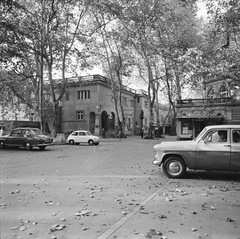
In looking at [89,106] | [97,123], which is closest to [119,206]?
[97,123]

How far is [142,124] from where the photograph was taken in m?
61.8

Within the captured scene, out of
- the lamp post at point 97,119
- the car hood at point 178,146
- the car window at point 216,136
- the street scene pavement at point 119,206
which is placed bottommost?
the street scene pavement at point 119,206

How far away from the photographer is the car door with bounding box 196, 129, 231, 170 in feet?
28.6

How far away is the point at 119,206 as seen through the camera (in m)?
5.82

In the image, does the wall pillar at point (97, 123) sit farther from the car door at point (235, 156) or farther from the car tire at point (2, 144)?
the car door at point (235, 156)

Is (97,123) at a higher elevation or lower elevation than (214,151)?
higher

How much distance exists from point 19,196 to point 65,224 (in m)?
2.59

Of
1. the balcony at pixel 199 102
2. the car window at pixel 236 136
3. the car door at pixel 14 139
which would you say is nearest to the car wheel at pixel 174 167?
the car window at pixel 236 136

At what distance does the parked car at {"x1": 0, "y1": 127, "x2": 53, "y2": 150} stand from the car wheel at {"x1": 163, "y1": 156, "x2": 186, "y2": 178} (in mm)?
14092

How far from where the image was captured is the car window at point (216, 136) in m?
8.95

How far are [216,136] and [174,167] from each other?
1740 mm

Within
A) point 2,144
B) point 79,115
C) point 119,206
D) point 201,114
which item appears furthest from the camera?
point 79,115

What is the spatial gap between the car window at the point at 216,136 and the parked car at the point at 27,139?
1527 centimetres

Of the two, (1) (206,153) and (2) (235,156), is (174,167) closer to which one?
(1) (206,153)
